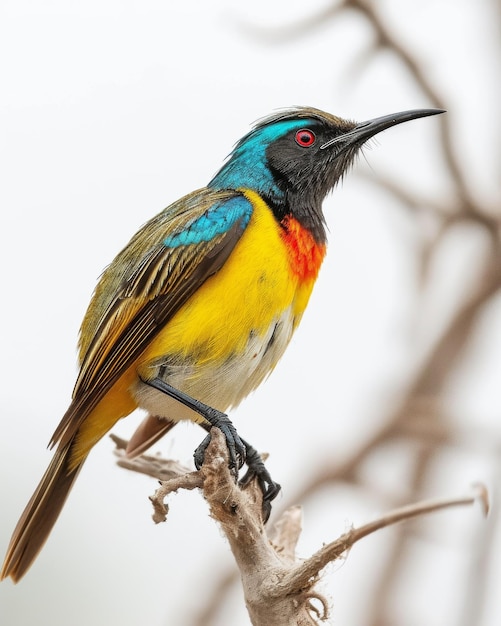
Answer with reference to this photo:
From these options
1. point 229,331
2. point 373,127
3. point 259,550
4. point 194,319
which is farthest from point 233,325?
point 373,127

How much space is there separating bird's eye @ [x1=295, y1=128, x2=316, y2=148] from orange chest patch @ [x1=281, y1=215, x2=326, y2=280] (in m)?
0.67

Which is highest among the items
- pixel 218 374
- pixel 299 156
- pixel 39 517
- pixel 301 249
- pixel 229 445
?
pixel 299 156

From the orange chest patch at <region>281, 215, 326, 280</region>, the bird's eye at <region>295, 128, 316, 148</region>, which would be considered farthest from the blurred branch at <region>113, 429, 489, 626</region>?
the bird's eye at <region>295, 128, 316, 148</region>

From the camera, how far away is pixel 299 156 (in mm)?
5906

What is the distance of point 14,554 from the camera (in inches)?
214

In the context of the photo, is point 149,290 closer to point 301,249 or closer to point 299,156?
point 301,249

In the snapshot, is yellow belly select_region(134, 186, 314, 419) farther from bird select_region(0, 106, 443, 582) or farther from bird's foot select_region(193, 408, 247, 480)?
bird's foot select_region(193, 408, 247, 480)

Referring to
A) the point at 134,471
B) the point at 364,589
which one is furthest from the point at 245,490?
the point at 364,589

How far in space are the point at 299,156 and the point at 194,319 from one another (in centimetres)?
140

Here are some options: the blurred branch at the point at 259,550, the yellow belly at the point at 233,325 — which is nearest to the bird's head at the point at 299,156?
the yellow belly at the point at 233,325

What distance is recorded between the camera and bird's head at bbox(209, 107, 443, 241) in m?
5.70

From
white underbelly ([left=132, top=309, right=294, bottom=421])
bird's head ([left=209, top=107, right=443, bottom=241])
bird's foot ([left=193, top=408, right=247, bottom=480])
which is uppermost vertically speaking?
bird's head ([left=209, top=107, right=443, bottom=241])

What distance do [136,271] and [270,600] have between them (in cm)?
210

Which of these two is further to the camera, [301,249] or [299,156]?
[299,156]
